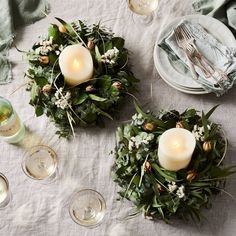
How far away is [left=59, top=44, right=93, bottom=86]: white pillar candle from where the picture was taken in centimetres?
94

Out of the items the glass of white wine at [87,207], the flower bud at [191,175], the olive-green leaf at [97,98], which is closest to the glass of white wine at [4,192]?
the glass of white wine at [87,207]

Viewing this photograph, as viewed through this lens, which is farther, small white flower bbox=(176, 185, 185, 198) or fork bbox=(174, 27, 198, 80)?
fork bbox=(174, 27, 198, 80)

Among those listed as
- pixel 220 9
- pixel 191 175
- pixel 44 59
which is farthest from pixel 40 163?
pixel 220 9

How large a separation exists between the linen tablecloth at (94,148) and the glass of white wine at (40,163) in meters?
0.01

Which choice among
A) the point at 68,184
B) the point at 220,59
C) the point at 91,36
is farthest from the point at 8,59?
the point at 220,59

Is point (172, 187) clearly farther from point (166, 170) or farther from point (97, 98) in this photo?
point (97, 98)

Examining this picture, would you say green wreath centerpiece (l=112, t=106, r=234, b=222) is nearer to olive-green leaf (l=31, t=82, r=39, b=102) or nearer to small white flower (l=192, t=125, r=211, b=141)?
small white flower (l=192, t=125, r=211, b=141)

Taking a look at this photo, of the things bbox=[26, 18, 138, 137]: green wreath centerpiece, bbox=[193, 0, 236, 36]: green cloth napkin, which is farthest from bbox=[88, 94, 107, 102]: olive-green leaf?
bbox=[193, 0, 236, 36]: green cloth napkin

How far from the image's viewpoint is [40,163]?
39.0 inches

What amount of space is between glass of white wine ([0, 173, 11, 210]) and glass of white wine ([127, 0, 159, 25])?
44cm

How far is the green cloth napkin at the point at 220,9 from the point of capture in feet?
3.47

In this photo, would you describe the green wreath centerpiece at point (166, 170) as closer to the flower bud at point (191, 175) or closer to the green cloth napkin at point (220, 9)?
the flower bud at point (191, 175)

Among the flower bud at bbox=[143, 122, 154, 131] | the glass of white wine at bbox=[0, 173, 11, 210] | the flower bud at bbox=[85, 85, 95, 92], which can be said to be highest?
the flower bud at bbox=[85, 85, 95, 92]

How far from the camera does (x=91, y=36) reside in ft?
3.27
